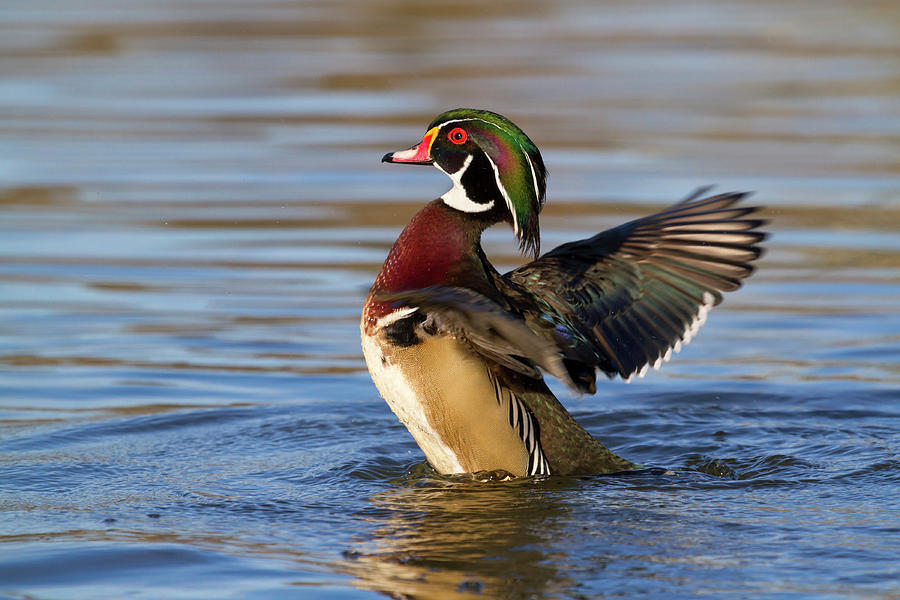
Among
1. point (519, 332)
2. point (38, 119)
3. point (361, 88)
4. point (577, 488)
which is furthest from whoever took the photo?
point (361, 88)

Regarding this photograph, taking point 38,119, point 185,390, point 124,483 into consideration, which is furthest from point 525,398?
point 38,119

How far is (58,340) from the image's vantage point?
8.02 meters

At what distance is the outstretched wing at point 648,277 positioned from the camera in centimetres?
590

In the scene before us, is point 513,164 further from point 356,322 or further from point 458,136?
point 356,322

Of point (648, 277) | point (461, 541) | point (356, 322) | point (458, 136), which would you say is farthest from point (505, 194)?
point (356, 322)

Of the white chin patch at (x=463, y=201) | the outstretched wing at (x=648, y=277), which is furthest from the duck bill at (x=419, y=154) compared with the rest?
the outstretched wing at (x=648, y=277)

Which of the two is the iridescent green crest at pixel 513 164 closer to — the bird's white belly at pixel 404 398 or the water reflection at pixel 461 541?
the bird's white belly at pixel 404 398

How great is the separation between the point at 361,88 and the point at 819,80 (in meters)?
4.88

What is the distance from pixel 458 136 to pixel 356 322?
9.55ft

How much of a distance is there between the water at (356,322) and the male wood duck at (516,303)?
24 centimetres

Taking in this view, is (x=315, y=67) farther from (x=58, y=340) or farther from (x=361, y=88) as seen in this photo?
(x=58, y=340)

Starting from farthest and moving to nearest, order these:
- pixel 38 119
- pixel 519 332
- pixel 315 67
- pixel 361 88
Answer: pixel 315 67 → pixel 361 88 → pixel 38 119 → pixel 519 332

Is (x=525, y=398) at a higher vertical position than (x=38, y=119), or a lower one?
lower

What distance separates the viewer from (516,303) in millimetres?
5547
